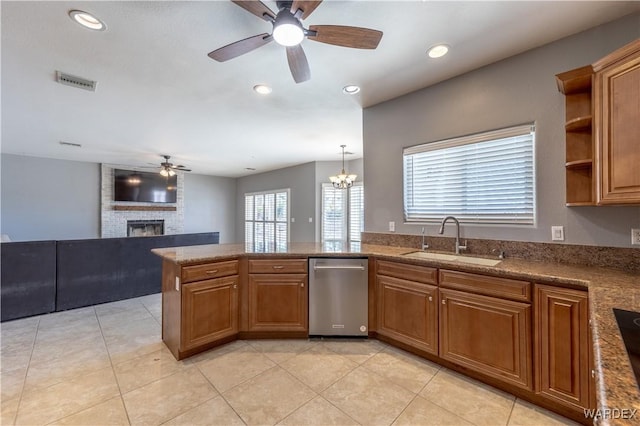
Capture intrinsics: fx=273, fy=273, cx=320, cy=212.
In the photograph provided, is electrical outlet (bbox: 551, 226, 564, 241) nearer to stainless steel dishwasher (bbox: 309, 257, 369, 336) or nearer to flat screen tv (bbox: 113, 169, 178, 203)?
stainless steel dishwasher (bbox: 309, 257, 369, 336)

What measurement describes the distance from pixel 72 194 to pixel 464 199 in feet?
27.8

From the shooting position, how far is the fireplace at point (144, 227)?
24.7 feet

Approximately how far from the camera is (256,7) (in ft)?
5.00

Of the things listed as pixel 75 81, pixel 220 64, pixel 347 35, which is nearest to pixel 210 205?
pixel 75 81

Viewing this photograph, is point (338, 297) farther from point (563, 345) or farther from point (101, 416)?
point (101, 416)

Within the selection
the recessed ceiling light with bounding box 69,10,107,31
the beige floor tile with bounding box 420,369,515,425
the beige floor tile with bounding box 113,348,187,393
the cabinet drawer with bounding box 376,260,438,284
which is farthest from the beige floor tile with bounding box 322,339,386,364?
the recessed ceiling light with bounding box 69,10,107,31

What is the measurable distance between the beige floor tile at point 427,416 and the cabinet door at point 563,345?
60cm

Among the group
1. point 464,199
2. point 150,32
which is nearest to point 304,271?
point 464,199

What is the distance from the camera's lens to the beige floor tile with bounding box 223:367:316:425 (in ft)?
5.74

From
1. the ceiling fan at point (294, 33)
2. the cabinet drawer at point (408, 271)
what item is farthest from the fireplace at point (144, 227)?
the ceiling fan at point (294, 33)

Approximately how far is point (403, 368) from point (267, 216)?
6525 millimetres

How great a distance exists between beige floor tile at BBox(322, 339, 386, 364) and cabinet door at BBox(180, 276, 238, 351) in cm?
98

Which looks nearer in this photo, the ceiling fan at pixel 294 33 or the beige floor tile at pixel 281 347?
the ceiling fan at pixel 294 33

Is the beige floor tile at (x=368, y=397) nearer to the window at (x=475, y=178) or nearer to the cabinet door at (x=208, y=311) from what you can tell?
the cabinet door at (x=208, y=311)
